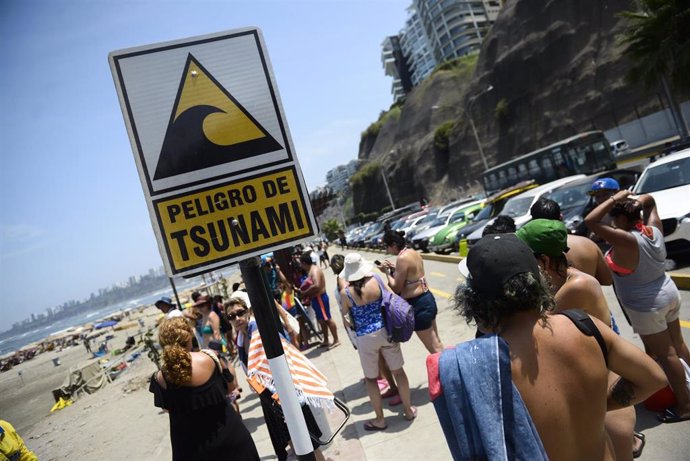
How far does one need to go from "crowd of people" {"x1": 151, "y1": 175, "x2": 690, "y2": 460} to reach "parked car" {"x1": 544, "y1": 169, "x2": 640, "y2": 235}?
6.04 metres

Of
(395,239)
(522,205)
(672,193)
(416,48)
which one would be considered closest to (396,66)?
(416,48)

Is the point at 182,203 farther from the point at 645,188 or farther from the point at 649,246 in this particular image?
the point at 645,188

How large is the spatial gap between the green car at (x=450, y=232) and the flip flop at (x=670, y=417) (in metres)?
14.9

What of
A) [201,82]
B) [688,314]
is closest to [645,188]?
[688,314]

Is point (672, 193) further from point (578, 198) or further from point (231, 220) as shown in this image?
point (231, 220)

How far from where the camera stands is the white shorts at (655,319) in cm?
343

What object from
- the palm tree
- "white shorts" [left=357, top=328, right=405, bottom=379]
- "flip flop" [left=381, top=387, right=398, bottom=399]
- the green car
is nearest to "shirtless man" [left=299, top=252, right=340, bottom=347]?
"flip flop" [left=381, top=387, right=398, bottom=399]

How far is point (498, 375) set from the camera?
1566mm

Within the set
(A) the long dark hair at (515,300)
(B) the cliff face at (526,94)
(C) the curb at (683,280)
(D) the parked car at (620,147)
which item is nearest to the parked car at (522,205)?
(C) the curb at (683,280)

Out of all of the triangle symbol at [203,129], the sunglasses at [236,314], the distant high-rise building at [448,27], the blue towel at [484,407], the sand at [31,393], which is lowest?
the sand at [31,393]

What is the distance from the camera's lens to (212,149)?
1.91 meters

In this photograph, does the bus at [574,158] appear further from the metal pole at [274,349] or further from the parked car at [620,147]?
the metal pole at [274,349]

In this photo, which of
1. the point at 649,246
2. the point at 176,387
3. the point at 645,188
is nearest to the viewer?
the point at 176,387

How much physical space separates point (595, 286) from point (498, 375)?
1307 millimetres
